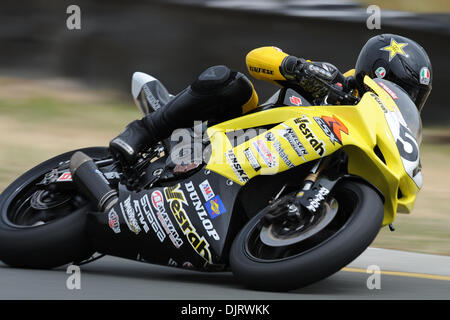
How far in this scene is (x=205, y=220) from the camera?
4457 millimetres

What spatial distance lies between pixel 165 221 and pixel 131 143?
629 mm

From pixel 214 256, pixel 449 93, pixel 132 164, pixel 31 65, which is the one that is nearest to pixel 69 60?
pixel 31 65

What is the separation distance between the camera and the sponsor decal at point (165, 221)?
4.52 metres

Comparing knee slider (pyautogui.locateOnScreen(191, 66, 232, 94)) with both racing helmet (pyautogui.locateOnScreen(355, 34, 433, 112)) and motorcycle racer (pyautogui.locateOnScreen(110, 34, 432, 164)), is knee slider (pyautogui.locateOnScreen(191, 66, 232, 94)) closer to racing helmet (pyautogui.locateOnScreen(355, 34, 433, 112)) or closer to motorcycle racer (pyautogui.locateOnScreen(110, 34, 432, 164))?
motorcycle racer (pyautogui.locateOnScreen(110, 34, 432, 164))

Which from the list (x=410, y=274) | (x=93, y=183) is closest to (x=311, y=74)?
(x=93, y=183)

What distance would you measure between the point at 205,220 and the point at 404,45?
1393 millimetres

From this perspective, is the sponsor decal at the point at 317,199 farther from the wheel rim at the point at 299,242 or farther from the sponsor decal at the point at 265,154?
the sponsor decal at the point at 265,154

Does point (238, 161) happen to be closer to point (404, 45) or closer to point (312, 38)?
point (404, 45)

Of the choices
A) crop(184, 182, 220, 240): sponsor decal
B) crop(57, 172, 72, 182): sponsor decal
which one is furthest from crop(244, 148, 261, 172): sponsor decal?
crop(57, 172, 72, 182): sponsor decal

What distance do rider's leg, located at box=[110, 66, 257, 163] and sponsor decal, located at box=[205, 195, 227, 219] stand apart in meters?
0.57

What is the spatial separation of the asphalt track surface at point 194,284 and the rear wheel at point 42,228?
83mm

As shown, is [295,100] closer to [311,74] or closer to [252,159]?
[311,74]

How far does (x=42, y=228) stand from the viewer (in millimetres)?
4891

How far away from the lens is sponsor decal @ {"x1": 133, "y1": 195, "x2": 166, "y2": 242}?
4574 millimetres
